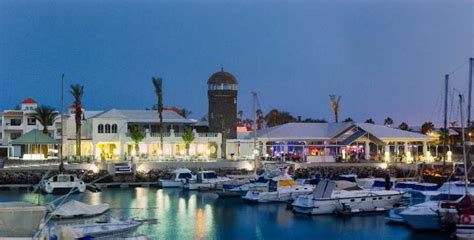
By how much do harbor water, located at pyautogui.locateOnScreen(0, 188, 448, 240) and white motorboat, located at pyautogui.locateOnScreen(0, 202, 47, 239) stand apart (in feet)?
54.6

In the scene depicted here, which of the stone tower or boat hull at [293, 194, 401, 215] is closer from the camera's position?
boat hull at [293, 194, 401, 215]

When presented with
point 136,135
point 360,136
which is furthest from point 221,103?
point 360,136

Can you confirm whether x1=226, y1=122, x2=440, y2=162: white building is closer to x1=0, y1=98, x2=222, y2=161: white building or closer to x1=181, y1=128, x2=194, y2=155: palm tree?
x1=0, y1=98, x2=222, y2=161: white building

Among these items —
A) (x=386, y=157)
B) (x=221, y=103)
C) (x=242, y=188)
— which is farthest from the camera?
(x=221, y=103)

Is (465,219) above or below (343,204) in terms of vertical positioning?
below

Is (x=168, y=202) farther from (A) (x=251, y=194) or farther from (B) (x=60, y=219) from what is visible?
(B) (x=60, y=219)

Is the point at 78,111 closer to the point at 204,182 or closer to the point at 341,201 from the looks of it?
the point at 204,182

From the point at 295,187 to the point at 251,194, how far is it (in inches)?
128

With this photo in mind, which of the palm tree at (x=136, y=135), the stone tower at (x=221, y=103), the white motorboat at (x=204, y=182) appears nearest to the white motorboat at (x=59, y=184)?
the white motorboat at (x=204, y=182)

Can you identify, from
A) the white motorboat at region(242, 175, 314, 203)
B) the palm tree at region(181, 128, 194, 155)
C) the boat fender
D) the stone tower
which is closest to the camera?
the boat fender

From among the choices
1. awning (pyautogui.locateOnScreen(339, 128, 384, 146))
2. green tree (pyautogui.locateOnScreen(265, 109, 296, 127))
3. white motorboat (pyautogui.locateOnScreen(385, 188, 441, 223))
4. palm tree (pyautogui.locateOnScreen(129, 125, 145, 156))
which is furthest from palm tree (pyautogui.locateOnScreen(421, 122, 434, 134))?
white motorboat (pyautogui.locateOnScreen(385, 188, 441, 223))

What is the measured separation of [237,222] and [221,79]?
43093mm

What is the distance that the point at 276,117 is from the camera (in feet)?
461

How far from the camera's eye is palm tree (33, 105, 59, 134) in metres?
85.4
